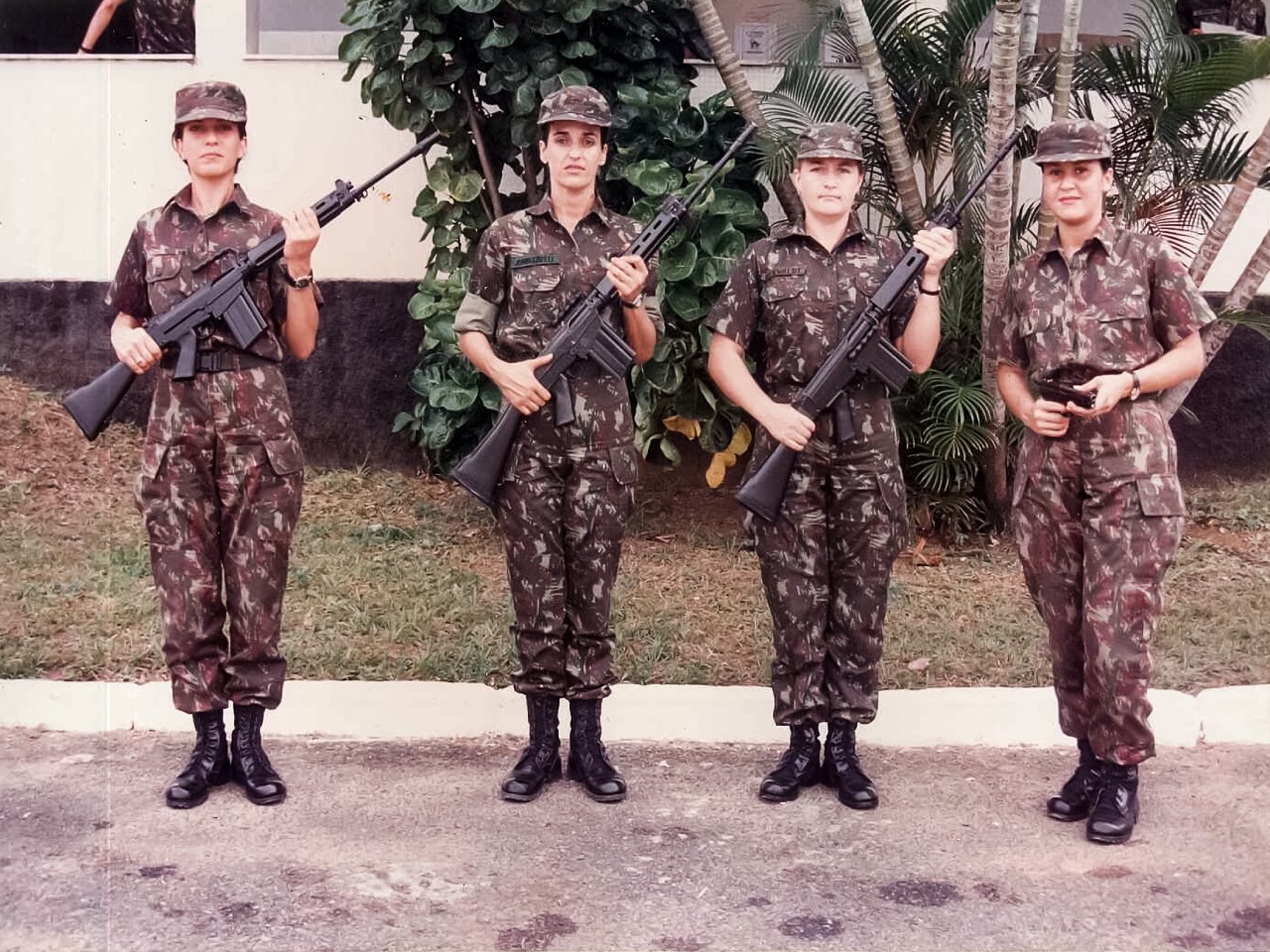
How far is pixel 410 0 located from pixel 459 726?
11.0 ft

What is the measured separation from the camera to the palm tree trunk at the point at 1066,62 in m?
6.16

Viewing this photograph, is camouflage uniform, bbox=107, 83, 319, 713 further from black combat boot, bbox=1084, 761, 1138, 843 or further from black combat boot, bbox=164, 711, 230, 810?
black combat boot, bbox=1084, 761, 1138, 843

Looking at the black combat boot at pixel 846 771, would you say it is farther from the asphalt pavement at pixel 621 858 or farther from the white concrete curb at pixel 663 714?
the white concrete curb at pixel 663 714

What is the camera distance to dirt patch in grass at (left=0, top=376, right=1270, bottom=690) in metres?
5.77

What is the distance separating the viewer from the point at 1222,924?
12.2 ft

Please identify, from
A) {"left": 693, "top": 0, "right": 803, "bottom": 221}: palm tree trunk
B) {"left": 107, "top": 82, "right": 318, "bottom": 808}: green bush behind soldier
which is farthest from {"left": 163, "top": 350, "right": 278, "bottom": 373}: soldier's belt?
{"left": 693, "top": 0, "right": 803, "bottom": 221}: palm tree trunk

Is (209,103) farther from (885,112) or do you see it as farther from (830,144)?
(885,112)

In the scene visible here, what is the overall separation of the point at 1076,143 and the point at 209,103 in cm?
248

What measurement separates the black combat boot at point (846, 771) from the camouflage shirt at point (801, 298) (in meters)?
1.06

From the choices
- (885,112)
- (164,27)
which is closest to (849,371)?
(885,112)

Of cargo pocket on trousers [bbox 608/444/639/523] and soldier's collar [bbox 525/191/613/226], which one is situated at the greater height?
soldier's collar [bbox 525/191/613/226]

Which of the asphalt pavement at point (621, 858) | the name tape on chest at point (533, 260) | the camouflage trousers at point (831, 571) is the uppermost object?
the name tape on chest at point (533, 260)

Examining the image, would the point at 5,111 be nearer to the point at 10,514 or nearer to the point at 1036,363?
the point at 10,514

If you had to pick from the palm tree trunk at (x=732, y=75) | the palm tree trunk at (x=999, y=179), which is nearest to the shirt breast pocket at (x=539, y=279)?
the palm tree trunk at (x=999, y=179)
